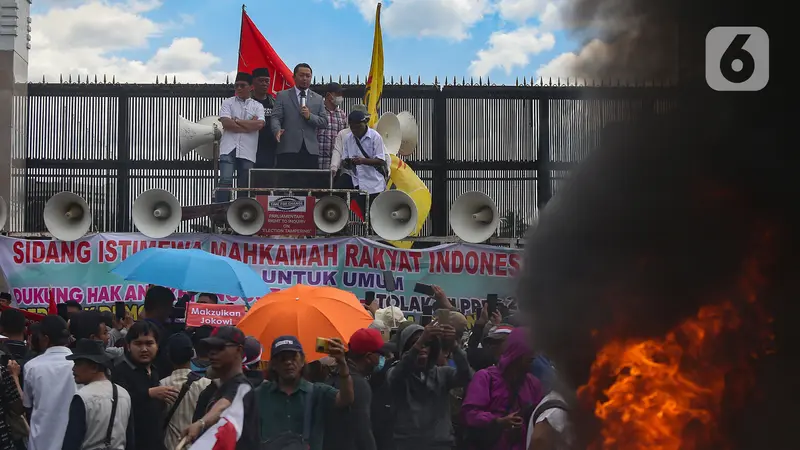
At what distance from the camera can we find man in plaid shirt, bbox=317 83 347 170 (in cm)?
1475

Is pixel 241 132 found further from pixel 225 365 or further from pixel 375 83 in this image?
pixel 225 365

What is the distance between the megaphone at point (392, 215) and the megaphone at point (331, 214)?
37 cm

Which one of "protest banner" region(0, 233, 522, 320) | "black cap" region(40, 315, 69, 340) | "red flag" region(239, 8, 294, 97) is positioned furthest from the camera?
"red flag" region(239, 8, 294, 97)

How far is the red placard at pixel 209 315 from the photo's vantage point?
29.6ft

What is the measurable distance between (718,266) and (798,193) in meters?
0.54

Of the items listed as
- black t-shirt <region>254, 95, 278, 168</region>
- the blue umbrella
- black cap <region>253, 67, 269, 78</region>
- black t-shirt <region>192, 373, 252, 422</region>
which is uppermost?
black cap <region>253, 67, 269, 78</region>

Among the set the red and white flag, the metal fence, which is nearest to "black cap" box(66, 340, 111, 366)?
the red and white flag

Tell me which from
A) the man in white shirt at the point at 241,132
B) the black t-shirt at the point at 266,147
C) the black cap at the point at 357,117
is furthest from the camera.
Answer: the black t-shirt at the point at 266,147

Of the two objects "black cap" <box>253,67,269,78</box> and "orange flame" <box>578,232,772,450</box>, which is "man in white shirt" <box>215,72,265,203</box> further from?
"orange flame" <box>578,232,772,450</box>

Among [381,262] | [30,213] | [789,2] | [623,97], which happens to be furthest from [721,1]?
[30,213]

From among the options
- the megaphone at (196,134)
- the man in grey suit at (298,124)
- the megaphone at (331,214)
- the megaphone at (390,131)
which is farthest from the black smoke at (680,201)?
the megaphone at (196,134)

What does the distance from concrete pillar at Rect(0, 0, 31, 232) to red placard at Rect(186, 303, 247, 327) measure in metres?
8.78

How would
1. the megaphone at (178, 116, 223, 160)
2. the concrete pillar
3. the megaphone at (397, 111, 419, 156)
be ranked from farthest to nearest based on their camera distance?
the concrete pillar, the megaphone at (397, 111, 419, 156), the megaphone at (178, 116, 223, 160)

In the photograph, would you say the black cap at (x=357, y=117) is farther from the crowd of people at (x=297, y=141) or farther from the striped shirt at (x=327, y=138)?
the striped shirt at (x=327, y=138)
